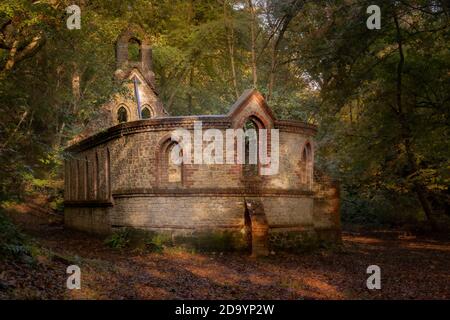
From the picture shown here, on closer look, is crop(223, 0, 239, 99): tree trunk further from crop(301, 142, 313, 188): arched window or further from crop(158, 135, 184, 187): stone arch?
crop(158, 135, 184, 187): stone arch

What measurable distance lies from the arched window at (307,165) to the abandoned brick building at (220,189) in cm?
4

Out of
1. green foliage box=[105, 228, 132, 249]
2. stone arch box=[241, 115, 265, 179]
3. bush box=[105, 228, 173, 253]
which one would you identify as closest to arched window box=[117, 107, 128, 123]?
bush box=[105, 228, 173, 253]

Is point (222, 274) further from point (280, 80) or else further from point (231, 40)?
point (280, 80)

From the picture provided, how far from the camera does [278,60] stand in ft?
99.6

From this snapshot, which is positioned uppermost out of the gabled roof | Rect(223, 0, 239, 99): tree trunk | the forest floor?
Rect(223, 0, 239, 99): tree trunk

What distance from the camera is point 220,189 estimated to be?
16344mm

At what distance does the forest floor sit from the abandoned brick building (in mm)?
924

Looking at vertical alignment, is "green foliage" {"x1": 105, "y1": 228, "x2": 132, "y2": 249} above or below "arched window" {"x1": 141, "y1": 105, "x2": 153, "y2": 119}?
below

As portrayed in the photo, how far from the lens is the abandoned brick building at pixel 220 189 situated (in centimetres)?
1639

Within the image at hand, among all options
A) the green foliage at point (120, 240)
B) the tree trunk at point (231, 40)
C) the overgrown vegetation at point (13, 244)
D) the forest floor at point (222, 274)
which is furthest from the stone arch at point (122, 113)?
the overgrown vegetation at point (13, 244)

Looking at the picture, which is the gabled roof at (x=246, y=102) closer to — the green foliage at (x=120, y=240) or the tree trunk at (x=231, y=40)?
the green foliage at (x=120, y=240)

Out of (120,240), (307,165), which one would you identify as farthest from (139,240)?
(307,165)

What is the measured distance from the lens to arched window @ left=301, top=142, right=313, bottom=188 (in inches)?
725

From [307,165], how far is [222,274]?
23.1 feet
